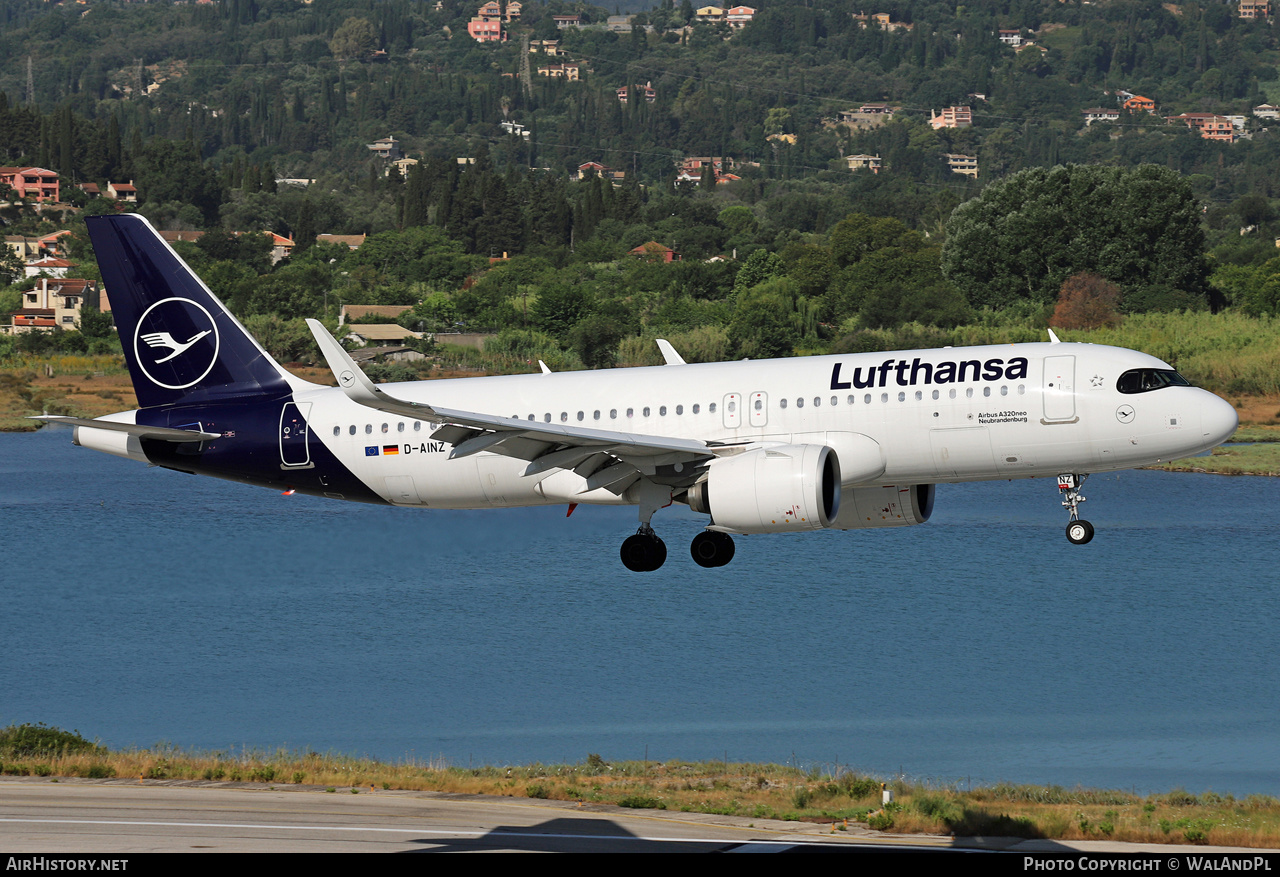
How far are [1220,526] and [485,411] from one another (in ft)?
253

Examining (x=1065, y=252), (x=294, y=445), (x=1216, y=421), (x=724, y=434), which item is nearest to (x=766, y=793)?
(x=724, y=434)

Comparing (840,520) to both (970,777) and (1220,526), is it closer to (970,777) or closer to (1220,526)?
(970,777)

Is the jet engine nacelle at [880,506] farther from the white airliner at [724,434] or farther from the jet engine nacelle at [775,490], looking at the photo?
the jet engine nacelle at [775,490]

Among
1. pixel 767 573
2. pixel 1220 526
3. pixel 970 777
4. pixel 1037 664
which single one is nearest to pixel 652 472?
pixel 970 777

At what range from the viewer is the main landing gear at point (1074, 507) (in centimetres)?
4306

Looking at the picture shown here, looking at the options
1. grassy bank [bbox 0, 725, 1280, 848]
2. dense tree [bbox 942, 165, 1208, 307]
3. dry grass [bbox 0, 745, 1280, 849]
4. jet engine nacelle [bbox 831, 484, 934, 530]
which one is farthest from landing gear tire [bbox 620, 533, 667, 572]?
dense tree [bbox 942, 165, 1208, 307]

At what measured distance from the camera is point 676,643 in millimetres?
85562

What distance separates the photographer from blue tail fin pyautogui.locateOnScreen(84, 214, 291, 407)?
48719 millimetres

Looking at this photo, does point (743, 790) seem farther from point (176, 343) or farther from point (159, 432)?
point (176, 343)

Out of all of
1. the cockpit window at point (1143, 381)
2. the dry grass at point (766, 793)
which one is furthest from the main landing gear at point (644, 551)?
the dry grass at point (766, 793)

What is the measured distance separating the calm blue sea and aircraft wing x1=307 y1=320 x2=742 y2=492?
852 centimetres

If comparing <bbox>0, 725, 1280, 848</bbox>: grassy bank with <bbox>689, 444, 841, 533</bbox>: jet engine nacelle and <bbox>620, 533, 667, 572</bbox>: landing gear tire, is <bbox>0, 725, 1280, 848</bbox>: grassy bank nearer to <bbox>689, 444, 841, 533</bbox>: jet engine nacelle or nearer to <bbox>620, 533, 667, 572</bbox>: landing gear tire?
<bbox>620, 533, 667, 572</bbox>: landing gear tire

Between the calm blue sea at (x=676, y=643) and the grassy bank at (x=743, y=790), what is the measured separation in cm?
502

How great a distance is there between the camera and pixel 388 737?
73.1 metres
